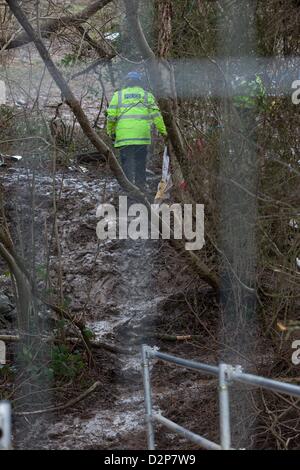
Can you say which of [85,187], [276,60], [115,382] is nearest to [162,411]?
[115,382]

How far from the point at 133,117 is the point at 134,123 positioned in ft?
0.50

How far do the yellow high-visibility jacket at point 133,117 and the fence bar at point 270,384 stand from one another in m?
3.94

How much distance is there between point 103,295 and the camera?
8.01m

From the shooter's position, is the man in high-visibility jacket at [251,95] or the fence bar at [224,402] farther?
the man in high-visibility jacket at [251,95]

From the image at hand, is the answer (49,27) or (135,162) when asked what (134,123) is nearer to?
(135,162)

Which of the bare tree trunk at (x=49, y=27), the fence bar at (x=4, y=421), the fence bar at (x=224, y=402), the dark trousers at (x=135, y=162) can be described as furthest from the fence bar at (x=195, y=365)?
the dark trousers at (x=135, y=162)

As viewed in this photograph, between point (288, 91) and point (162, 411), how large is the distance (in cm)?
245

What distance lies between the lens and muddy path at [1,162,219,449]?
5688mm

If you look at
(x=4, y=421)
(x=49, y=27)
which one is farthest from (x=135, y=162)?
(x=4, y=421)

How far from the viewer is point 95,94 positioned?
28.8 feet

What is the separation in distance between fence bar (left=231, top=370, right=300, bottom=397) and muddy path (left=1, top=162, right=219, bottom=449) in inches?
80.1

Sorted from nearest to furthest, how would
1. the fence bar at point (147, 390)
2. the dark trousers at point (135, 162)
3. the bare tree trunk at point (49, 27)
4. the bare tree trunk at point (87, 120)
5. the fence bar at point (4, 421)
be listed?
the fence bar at point (4, 421), the fence bar at point (147, 390), the bare tree trunk at point (87, 120), the bare tree trunk at point (49, 27), the dark trousers at point (135, 162)

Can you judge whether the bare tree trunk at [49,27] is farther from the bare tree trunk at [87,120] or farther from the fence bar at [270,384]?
the fence bar at [270,384]

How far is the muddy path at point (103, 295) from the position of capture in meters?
5.69
